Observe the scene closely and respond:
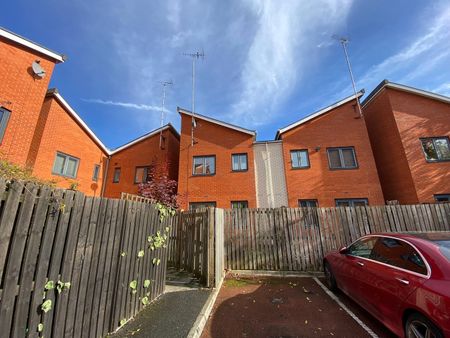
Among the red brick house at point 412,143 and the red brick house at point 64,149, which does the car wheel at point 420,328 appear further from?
the red brick house at point 64,149

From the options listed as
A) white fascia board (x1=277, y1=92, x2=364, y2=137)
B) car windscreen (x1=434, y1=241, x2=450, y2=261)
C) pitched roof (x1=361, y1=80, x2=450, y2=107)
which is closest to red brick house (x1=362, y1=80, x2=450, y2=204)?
pitched roof (x1=361, y1=80, x2=450, y2=107)

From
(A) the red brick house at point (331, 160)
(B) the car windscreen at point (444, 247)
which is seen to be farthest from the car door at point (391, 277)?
(A) the red brick house at point (331, 160)

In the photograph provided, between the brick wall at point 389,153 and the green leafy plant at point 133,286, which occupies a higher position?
the brick wall at point 389,153

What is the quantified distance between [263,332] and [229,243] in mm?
4447

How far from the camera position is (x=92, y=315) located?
332 centimetres

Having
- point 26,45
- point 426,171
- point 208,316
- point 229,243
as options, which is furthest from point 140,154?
point 426,171

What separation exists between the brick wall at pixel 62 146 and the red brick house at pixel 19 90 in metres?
2.57

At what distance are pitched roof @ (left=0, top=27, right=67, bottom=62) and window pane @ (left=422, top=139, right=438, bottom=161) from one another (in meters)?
21.1

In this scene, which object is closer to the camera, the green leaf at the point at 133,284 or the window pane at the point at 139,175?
the green leaf at the point at 133,284

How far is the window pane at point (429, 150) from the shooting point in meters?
12.5

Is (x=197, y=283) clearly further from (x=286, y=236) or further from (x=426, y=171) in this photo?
(x=426, y=171)

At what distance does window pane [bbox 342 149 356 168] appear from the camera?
536 inches

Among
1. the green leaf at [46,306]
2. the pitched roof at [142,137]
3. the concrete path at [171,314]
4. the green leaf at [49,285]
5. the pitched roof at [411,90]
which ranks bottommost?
the concrete path at [171,314]

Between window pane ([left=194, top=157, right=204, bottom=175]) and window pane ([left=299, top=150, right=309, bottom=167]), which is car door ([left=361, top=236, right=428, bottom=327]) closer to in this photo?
window pane ([left=299, top=150, right=309, bottom=167])
